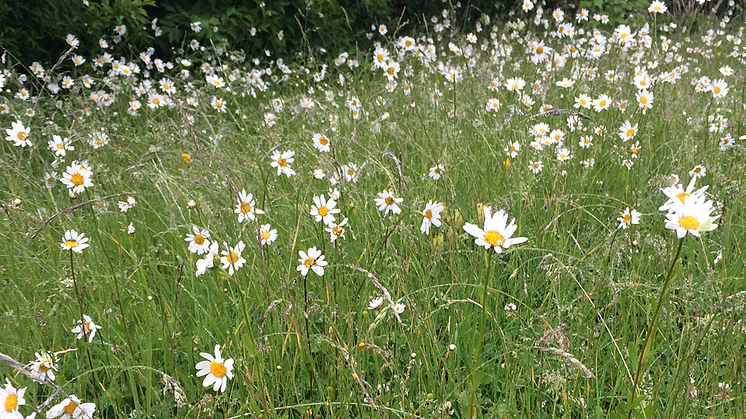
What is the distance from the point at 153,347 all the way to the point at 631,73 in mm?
3329

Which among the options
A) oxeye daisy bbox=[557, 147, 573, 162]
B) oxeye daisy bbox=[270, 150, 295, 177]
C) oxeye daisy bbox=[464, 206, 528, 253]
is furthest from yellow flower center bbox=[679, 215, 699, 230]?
oxeye daisy bbox=[557, 147, 573, 162]

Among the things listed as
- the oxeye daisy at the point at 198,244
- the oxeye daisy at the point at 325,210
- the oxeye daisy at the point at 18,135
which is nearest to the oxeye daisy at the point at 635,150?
the oxeye daisy at the point at 325,210

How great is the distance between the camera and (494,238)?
0.86 m

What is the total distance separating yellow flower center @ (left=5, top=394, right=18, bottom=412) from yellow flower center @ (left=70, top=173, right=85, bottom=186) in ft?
3.08

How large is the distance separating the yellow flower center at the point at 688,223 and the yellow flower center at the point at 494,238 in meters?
0.28

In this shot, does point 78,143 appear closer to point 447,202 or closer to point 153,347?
point 153,347

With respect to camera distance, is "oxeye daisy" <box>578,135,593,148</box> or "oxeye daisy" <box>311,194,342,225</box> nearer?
"oxeye daisy" <box>311,194,342,225</box>

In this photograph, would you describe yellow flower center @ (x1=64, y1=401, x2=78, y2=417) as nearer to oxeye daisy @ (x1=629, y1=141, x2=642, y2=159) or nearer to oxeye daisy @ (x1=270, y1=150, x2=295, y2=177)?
oxeye daisy @ (x1=270, y1=150, x2=295, y2=177)

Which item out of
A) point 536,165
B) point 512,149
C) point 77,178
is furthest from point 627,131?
Answer: point 77,178

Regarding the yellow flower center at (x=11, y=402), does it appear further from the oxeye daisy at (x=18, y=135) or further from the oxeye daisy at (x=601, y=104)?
the oxeye daisy at (x=601, y=104)

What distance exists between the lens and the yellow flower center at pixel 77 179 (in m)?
1.70

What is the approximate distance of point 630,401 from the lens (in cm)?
99

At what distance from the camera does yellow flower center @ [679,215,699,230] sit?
79cm

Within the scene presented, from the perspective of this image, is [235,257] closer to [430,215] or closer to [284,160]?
[430,215]
